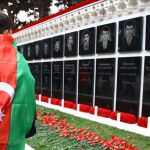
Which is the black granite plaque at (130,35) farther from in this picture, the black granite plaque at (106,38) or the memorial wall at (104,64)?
the black granite plaque at (106,38)

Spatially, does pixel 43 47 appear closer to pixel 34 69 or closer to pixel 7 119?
pixel 34 69

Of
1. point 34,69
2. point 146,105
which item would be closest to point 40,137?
point 146,105

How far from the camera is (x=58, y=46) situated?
44.2ft

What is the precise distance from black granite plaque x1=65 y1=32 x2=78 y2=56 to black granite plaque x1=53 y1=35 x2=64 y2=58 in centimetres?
53

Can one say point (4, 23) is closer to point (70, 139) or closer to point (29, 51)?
point (70, 139)

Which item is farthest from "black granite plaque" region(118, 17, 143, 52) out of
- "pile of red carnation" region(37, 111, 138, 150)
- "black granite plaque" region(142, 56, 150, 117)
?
"pile of red carnation" region(37, 111, 138, 150)

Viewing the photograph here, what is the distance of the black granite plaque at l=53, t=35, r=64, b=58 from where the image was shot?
13.2 meters

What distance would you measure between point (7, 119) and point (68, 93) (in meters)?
10.8

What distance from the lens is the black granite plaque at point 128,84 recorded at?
8523mm

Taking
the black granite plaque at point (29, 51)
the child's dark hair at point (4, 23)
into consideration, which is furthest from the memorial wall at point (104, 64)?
the child's dark hair at point (4, 23)

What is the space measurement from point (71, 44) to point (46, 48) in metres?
2.85

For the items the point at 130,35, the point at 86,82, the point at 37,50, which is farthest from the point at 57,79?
the point at 130,35

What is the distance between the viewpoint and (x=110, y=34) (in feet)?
31.7

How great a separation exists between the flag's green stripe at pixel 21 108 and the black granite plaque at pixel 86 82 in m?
8.82
